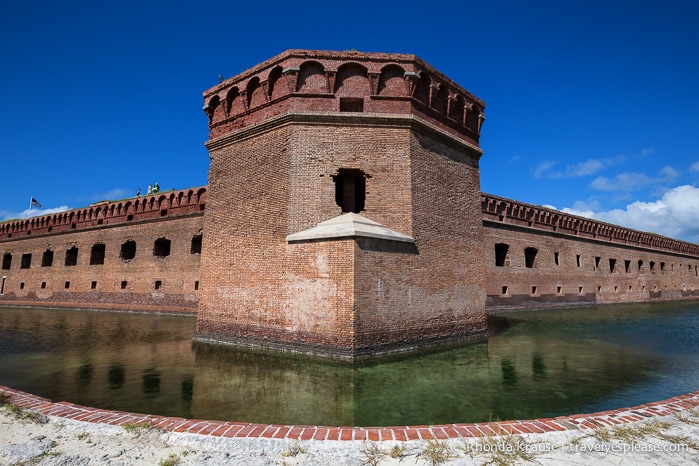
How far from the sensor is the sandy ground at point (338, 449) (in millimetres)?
2715

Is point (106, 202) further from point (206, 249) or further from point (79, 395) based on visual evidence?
point (79, 395)

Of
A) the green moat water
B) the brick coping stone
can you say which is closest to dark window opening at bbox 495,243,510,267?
the green moat water

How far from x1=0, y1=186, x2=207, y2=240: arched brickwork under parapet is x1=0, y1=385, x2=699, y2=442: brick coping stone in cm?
1553

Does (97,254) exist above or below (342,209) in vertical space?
below

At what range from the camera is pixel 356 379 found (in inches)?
229

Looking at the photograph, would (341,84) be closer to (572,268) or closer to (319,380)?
(319,380)

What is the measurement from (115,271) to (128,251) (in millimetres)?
1285

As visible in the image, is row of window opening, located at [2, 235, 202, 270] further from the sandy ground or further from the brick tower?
the sandy ground

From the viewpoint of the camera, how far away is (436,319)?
871cm

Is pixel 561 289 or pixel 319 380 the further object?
pixel 561 289

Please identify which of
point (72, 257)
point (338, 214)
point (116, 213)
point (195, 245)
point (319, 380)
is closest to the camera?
point (319, 380)

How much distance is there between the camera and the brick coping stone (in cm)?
308

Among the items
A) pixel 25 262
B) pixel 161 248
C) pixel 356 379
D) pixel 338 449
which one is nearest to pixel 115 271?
pixel 161 248

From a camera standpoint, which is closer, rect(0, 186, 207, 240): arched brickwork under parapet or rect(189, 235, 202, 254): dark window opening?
rect(189, 235, 202, 254): dark window opening
